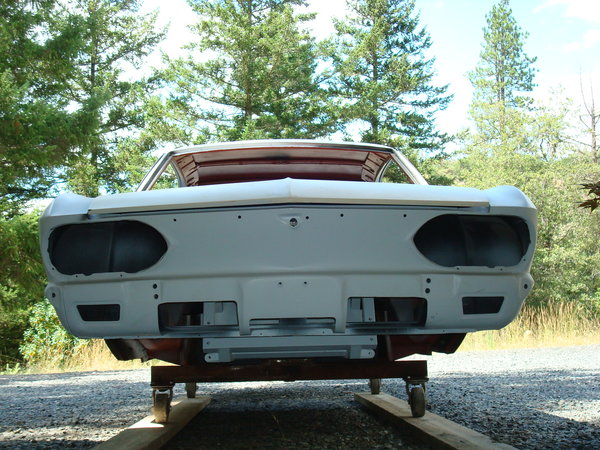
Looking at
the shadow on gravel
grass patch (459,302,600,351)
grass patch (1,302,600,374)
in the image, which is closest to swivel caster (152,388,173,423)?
the shadow on gravel

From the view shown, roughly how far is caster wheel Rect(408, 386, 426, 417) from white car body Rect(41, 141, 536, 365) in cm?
87

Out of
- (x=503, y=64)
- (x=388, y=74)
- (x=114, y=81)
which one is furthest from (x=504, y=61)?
(x=114, y=81)

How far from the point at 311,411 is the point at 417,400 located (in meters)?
1.04

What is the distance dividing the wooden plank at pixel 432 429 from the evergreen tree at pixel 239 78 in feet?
61.8

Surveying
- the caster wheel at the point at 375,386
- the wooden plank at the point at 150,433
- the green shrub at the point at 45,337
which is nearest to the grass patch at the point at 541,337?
the caster wheel at the point at 375,386

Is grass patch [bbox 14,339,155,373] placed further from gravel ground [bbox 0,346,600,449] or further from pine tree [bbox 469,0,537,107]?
pine tree [bbox 469,0,537,107]

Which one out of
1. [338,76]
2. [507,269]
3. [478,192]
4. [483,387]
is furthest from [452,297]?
[338,76]

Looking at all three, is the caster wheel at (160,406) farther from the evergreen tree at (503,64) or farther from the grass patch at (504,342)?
the evergreen tree at (503,64)

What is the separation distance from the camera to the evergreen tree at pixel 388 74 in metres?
25.7

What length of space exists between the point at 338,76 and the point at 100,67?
11379mm

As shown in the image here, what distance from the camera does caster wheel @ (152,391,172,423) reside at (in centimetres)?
311

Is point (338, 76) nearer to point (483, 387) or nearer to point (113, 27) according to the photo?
point (113, 27)

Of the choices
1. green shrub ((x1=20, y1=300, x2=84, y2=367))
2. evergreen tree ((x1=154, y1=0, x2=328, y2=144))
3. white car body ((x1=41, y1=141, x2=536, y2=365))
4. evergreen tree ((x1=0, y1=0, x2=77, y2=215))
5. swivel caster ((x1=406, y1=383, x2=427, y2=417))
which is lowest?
green shrub ((x1=20, y1=300, x2=84, y2=367))

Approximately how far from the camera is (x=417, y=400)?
3158mm
